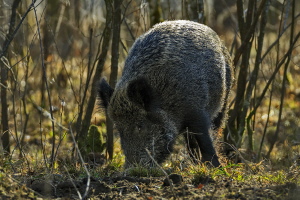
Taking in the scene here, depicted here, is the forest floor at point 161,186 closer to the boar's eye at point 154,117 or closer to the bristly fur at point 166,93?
the bristly fur at point 166,93

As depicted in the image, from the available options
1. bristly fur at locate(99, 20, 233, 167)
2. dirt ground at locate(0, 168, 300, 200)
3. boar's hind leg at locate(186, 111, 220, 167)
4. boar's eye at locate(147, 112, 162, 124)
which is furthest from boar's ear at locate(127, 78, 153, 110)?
dirt ground at locate(0, 168, 300, 200)

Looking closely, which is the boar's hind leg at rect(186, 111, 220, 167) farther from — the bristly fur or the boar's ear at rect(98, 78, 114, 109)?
the boar's ear at rect(98, 78, 114, 109)

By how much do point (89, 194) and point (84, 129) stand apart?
3171 millimetres

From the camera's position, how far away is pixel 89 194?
417cm

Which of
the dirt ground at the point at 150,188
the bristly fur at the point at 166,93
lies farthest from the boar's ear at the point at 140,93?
the dirt ground at the point at 150,188

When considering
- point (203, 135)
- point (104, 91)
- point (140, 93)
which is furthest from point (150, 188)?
point (104, 91)

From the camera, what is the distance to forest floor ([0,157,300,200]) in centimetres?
389

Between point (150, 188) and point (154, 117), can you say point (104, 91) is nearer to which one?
point (154, 117)

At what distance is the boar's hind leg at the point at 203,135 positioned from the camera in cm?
595

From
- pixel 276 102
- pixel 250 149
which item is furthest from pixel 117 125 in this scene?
pixel 276 102

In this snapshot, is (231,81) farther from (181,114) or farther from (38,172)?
(38,172)

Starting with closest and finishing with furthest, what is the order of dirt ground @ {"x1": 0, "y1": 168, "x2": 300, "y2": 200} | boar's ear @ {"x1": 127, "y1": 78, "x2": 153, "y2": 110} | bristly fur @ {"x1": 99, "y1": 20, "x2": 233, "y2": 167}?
dirt ground @ {"x1": 0, "y1": 168, "x2": 300, "y2": 200} < boar's ear @ {"x1": 127, "y1": 78, "x2": 153, "y2": 110} < bristly fur @ {"x1": 99, "y1": 20, "x2": 233, "y2": 167}

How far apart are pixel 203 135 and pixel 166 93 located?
650mm

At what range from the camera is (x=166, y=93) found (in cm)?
601
